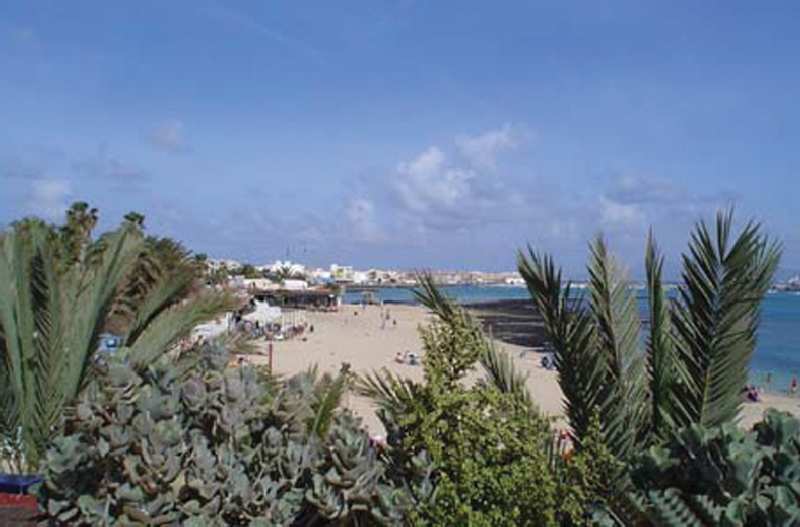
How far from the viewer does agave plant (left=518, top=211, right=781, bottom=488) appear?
13.0ft

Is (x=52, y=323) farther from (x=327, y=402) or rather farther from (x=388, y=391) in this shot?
(x=388, y=391)

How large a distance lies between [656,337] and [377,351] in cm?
4147

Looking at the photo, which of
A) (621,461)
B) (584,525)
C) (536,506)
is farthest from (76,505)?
(621,461)

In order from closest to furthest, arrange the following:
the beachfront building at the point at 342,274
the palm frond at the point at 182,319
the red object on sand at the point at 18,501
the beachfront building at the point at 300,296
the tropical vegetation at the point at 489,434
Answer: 1. the tropical vegetation at the point at 489,434
2. the red object on sand at the point at 18,501
3. the palm frond at the point at 182,319
4. the beachfront building at the point at 300,296
5. the beachfront building at the point at 342,274

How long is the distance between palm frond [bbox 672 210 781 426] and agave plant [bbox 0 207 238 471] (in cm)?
356

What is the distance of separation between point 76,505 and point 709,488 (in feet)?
9.28

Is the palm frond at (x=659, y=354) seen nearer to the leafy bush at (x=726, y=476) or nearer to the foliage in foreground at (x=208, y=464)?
the leafy bush at (x=726, y=476)

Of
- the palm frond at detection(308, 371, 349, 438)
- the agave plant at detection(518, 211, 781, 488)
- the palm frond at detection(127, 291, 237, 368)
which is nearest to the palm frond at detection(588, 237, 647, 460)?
the agave plant at detection(518, 211, 781, 488)

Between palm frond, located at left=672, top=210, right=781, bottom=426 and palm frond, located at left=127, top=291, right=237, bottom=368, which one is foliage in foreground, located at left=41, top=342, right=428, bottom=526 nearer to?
palm frond, located at left=672, top=210, right=781, bottom=426

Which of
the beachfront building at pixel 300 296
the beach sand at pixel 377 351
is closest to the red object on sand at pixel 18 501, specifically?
the beach sand at pixel 377 351

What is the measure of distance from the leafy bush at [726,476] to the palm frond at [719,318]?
744 millimetres

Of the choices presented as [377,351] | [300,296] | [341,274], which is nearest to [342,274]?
[341,274]

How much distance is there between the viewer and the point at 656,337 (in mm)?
4281

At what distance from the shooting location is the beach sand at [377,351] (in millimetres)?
26139
